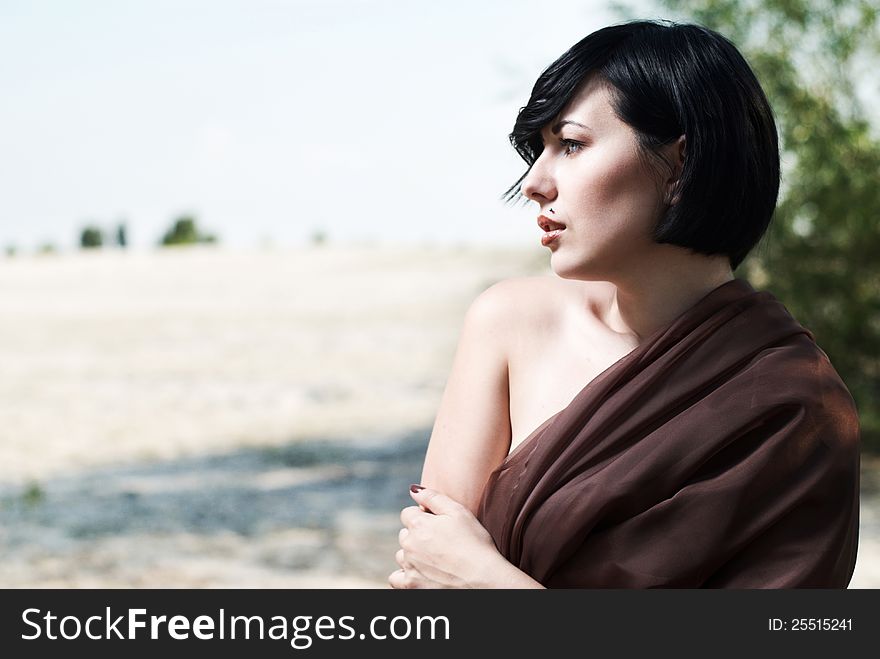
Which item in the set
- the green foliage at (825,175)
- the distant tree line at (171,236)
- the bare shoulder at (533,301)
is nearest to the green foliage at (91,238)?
the distant tree line at (171,236)

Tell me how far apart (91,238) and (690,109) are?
2497cm

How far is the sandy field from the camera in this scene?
21.5 feet

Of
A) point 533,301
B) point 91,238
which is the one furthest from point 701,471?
point 91,238

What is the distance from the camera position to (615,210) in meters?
1.45

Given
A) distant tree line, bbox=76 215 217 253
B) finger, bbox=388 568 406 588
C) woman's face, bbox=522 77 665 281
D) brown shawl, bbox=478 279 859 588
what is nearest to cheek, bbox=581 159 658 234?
woman's face, bbox=522 77 665 281

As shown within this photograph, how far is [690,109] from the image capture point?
1.42 m

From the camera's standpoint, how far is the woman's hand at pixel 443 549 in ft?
4.86

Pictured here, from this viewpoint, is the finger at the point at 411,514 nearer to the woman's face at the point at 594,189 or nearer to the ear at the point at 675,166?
the woman's face at the point at 594,189

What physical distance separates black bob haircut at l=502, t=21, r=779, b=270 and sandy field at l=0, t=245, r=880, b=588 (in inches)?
178

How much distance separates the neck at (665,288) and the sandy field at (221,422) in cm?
435

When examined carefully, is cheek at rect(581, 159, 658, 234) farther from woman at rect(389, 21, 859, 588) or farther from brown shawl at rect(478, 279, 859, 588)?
brown shawl at rect(478, 279, 859, 588)

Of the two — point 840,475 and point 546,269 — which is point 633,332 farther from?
point 546,269

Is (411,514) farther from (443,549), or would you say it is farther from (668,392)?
(668,392)

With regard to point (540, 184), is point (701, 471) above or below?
below
